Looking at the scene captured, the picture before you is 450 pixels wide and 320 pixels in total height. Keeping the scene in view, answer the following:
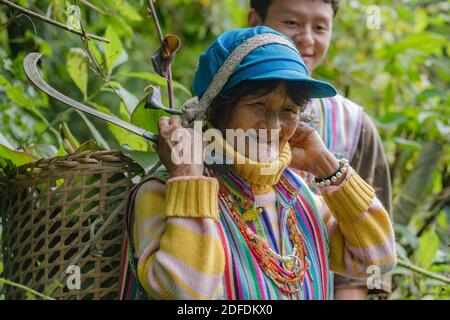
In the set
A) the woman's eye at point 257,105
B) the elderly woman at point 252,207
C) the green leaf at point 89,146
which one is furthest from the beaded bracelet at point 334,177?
the green leaf at point 89,146

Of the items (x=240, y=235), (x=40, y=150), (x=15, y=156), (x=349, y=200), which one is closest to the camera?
(x=240, y=235)

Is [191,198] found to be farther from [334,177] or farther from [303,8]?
[303,8]

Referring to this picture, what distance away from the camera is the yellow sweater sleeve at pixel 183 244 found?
1.45 metres

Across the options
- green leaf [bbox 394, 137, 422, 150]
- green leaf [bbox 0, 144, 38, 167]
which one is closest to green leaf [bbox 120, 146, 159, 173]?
green leaf [bbox 0, 144, 38, 167]

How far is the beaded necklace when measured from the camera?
1.57m

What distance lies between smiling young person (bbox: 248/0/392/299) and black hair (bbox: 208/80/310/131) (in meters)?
0.61

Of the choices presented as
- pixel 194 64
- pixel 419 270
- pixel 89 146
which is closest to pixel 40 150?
pixel 89 146

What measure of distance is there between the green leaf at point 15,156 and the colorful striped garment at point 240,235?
15.1 inches

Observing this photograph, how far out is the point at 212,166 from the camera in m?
1.62

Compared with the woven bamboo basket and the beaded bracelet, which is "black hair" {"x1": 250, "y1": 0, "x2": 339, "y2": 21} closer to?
the beaded bracelet

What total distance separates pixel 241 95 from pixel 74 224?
→ 44 centimetres

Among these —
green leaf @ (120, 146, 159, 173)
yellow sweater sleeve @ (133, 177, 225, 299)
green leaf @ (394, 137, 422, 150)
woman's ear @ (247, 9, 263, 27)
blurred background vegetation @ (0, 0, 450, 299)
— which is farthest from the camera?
green leaf @ (394, 137, 422, 150)

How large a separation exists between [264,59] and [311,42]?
735mm

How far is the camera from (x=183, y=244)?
1451mm
